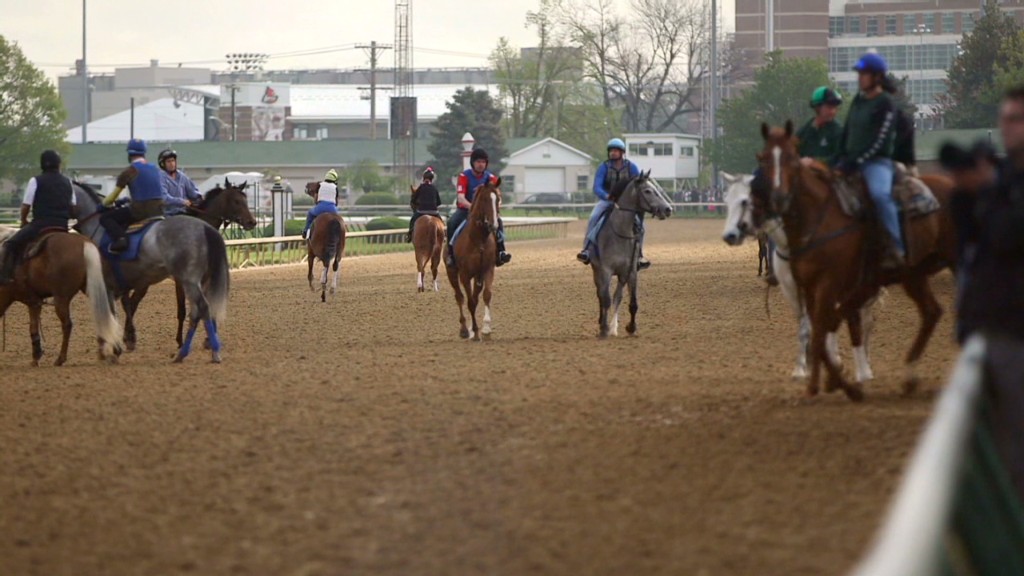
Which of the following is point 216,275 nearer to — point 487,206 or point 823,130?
→ point 487,206

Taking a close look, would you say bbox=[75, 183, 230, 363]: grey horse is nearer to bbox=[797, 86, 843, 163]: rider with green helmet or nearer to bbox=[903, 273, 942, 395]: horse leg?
bbox=[797, 86, 843, 163]: rider with green helmet

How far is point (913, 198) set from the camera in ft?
40.0

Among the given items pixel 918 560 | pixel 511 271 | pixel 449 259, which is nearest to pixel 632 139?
pixel 511 271

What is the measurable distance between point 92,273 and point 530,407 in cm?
584

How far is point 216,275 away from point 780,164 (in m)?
7.02

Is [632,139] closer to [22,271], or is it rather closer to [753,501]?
[22,271]

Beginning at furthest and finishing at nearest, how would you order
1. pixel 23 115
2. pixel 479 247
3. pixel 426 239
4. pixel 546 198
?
pixel 546 198, pixel 23 115, pixel 426 239, pixel 479 247

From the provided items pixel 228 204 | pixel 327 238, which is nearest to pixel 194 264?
pixel 228 204

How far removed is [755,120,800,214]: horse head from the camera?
11805 mm

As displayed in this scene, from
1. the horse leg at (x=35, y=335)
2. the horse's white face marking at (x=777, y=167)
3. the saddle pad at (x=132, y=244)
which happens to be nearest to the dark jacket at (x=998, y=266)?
the horse's white face marking at (x=777, y=167)

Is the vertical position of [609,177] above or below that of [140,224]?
above

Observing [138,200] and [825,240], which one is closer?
[825,240]

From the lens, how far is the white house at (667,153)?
357 ft

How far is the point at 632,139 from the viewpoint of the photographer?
110m
